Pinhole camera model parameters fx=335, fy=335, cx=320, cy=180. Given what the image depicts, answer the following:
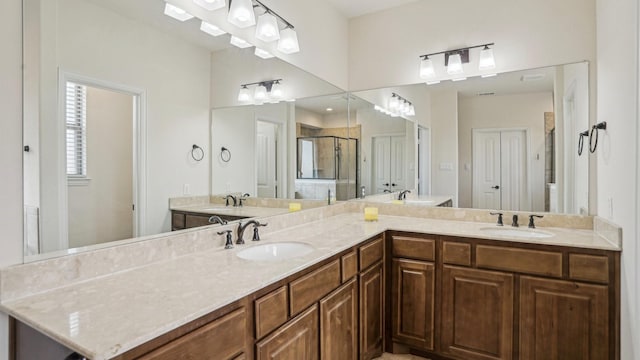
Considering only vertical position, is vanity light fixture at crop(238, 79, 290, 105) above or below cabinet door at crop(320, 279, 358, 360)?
above

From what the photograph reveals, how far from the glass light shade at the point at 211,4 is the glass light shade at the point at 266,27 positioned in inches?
13.9

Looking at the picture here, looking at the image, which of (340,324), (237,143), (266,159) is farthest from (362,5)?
(340,324)

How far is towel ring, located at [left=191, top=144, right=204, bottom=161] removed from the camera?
72.0 inches

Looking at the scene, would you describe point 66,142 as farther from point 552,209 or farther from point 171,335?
point 552,209

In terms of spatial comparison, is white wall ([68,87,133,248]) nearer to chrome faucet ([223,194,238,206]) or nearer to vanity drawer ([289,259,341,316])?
chrome faucet ([223,194,238,206])

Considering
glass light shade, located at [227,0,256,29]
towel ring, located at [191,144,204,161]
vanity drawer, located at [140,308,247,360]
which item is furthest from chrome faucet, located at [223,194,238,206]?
glass light shade, located at [227,0,256,29]

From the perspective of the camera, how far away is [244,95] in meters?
2.21

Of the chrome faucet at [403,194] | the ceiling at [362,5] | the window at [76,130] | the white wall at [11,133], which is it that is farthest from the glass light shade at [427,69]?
the white wall at [11,133]

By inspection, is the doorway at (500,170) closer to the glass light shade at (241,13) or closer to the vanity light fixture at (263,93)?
the vanity light fixture at (263,93)

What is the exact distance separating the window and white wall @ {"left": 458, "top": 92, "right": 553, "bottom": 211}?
2624mm

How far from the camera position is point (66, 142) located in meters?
1.24

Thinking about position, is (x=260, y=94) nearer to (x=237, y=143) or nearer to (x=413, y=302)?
(x=237, y=143)

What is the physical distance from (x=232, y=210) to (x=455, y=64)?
6.95 ft

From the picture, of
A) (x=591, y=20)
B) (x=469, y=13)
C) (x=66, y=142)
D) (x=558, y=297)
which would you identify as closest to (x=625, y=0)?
(x=591, y=20)
